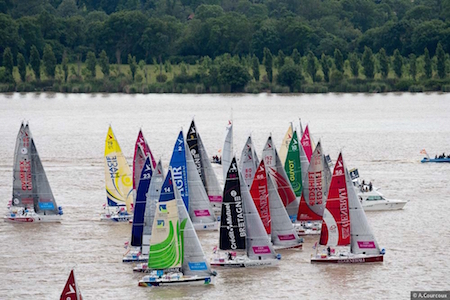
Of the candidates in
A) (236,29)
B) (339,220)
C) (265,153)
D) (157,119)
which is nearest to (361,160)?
(265,153)

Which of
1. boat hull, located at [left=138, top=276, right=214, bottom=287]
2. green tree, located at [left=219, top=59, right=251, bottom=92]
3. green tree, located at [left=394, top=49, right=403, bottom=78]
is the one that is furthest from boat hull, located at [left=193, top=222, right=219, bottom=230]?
green tree, located at [left=219, top=59, right=251, bottom=92]

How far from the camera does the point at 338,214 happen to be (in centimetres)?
3797

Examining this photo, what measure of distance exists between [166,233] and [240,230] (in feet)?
10.8

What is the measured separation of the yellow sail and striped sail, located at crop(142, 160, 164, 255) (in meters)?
9.22

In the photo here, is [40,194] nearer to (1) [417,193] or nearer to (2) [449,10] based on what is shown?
(1) [417,193]

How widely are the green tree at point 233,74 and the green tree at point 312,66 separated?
280 inches

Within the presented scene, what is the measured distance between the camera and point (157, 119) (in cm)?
9981

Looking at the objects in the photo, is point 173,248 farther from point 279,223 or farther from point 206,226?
point 206,226

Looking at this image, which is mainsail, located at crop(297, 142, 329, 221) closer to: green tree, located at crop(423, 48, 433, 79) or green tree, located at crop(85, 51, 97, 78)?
green tree, located at crop(423, 48, 433, 79)

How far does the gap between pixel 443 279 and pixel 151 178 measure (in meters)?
10.1

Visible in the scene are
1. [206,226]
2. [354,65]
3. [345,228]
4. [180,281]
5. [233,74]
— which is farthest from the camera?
[233,74]

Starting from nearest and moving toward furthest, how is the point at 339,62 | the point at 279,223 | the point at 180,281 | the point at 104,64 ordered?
the point at 180,281 → the point at 279,223 → the point at 339,62 → the point at 104,64

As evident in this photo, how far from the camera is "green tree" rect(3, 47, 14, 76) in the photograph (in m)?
136

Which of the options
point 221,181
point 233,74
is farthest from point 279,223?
point 233,74
